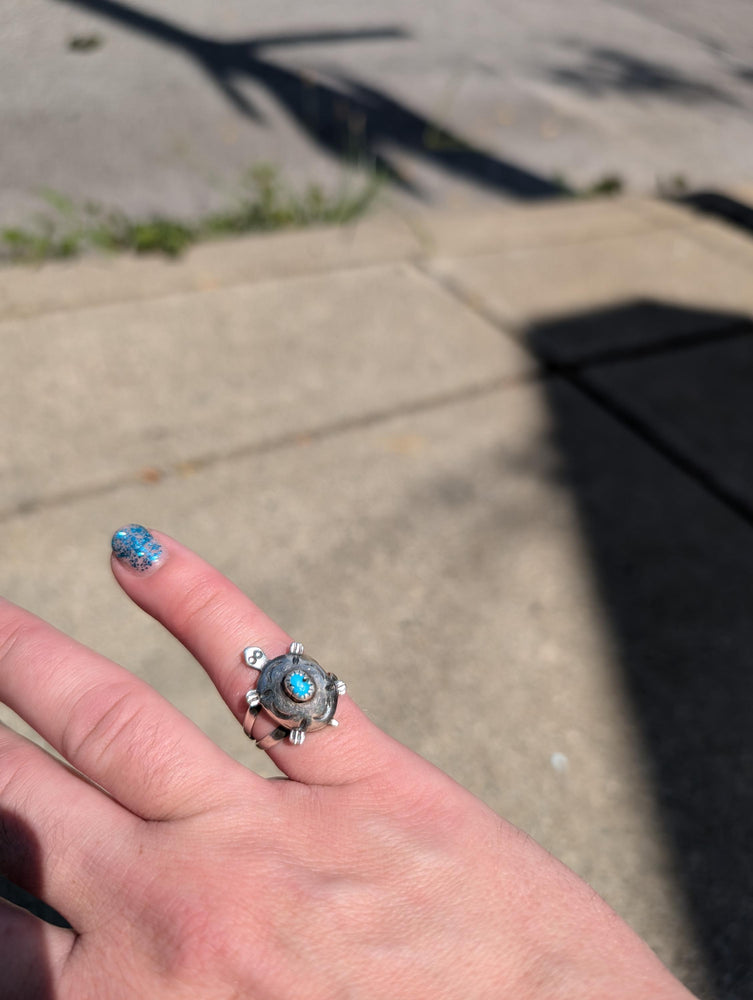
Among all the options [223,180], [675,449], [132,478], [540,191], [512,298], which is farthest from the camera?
[540,191]

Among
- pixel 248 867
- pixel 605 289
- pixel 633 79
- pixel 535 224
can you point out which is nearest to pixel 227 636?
pixel 248 867

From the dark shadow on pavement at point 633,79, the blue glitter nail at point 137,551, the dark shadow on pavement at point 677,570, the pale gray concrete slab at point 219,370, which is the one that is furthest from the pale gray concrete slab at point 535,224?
the blue glitter nail at point 137,551

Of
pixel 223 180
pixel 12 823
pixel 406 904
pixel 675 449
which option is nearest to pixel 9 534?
pixel 12 823

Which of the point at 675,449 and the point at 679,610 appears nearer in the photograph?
the point at 679,610

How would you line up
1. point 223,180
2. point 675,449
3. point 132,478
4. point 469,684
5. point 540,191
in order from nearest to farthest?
point 469,684 → point 132,478 → point 675,449 → point 223,180 → point 540,191

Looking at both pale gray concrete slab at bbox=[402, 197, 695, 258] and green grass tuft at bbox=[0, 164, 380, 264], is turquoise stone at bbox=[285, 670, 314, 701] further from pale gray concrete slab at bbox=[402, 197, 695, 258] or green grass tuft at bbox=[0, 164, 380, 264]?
pale gray concrete slab at bbox=[402, 197, 695, 258]

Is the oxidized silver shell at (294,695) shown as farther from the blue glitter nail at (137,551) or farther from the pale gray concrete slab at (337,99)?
the pale gray concrete slab at (337,99)

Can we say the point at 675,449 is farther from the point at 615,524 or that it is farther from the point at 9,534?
the point at 9,534

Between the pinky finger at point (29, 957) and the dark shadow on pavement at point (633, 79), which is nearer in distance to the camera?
the pinky finger at point (29, 957)
